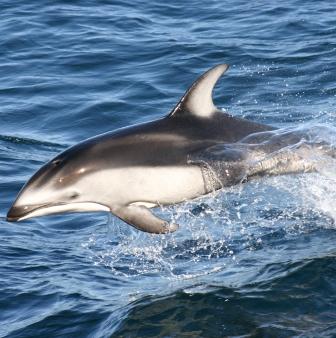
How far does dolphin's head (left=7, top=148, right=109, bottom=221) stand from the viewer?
7773 mm

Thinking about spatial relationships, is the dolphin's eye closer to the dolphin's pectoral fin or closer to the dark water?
the dolphin's pectoral fin

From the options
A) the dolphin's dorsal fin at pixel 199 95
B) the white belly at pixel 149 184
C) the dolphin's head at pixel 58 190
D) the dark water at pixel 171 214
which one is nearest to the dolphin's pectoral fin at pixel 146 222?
the white belly at pixel 149 184

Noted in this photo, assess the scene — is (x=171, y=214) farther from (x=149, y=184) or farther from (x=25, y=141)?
(x=25, y=141)

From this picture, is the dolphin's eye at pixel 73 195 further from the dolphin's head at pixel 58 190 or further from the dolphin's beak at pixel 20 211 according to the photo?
the dolphin's beak at pixel 20 211

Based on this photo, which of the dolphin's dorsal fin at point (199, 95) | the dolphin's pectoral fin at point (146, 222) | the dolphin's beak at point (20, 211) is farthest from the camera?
the dolphin's dorsal fin at point (199, 95)

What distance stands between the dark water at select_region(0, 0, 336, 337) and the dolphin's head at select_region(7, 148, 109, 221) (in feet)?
2.97

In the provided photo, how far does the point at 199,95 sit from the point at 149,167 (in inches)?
29.2

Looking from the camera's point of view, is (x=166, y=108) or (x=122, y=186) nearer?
(x=122, y=186)

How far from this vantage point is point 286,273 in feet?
27.2

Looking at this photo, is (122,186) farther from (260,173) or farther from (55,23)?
(55,23)

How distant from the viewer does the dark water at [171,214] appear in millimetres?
7895

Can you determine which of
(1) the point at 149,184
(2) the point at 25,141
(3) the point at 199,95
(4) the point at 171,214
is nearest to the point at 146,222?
(1) the point at 149,184

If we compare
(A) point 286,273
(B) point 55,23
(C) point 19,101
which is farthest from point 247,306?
(B) point 55,23

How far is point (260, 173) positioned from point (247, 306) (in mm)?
1211
